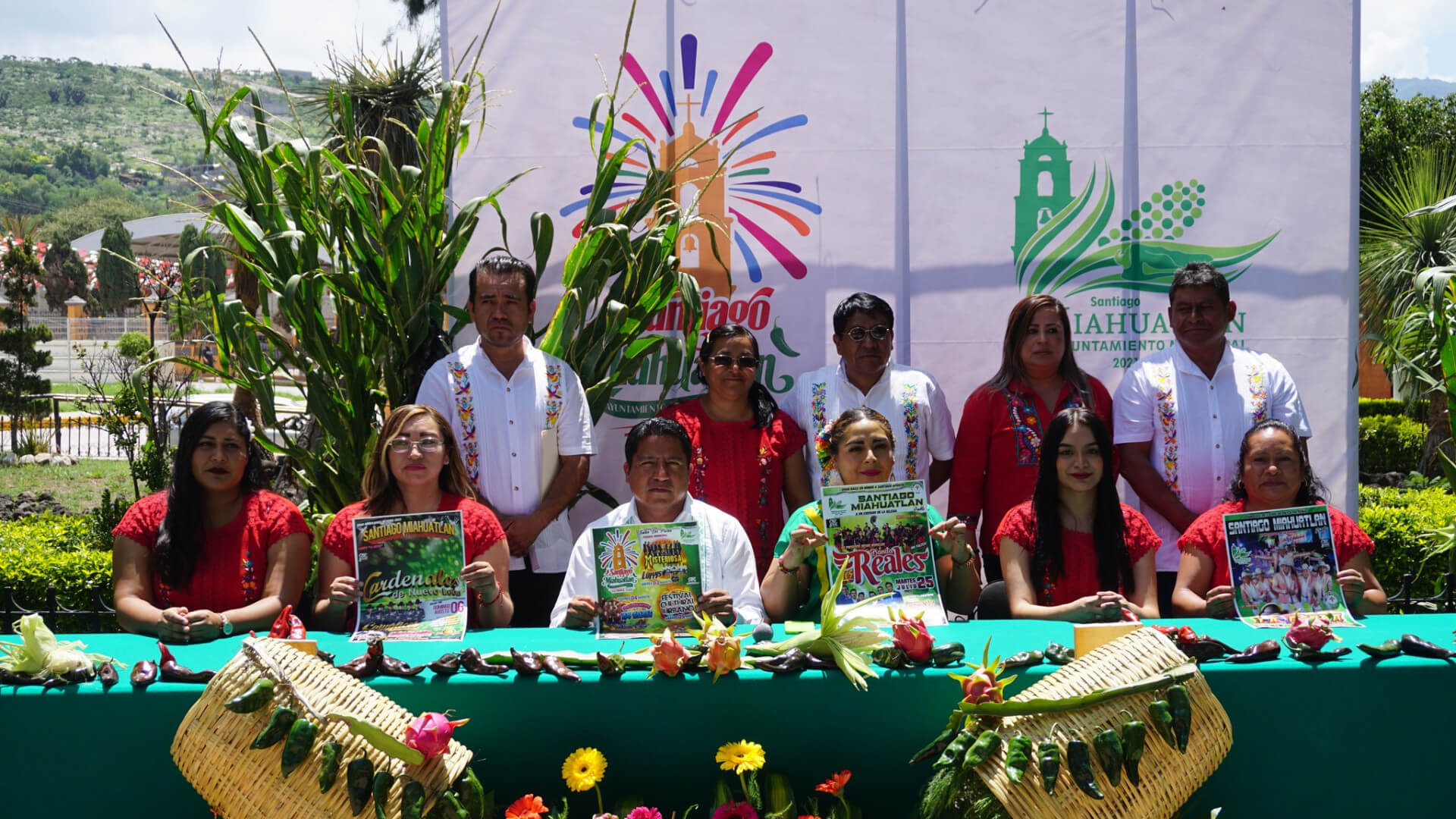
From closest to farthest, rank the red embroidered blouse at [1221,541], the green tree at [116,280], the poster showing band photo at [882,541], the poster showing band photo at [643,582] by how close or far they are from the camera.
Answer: the poster showing band photo at [643,582], the poster showing band photo at [882,541], the red embroidered blouse at [1221,541], the green tree at [116,280]

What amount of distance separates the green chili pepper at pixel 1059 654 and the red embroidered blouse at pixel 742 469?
1636 mm

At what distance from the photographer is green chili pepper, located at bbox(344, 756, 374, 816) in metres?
1.97

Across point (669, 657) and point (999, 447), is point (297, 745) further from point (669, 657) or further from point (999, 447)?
point (999, 447)

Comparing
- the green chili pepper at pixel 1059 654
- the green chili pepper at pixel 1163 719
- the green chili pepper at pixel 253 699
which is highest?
the green chili pepper at pixel 253 699

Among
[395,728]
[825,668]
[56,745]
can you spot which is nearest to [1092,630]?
[825,668]

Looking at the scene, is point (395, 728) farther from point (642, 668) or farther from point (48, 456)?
point (48, 456)

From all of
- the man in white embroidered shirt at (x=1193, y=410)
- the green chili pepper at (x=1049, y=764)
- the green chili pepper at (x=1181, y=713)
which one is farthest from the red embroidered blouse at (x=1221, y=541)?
the green chili pepper at (x=1049, y=764)

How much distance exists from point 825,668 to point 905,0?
369cm

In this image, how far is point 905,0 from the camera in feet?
16.6

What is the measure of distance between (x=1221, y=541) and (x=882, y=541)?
1.06 meters

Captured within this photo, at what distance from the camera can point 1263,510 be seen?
2998mm

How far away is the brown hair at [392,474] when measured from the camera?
317 cm

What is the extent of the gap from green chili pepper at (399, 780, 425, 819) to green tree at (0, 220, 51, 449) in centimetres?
1695

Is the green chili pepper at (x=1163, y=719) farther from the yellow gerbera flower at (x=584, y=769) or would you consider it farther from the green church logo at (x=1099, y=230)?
the green church logo at (x=1099, y=230)
